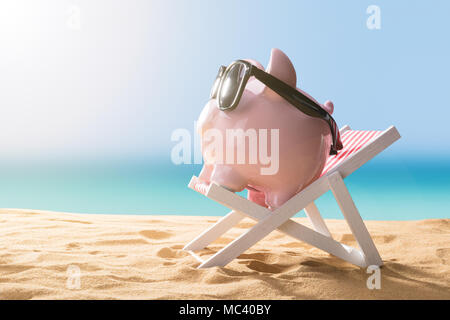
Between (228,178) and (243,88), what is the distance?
18.2 inches

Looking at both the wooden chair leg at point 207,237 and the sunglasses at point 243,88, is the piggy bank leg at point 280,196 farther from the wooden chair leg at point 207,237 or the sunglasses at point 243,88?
the wooden chair leg at point 207,237

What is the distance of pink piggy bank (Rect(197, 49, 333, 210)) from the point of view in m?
2.42

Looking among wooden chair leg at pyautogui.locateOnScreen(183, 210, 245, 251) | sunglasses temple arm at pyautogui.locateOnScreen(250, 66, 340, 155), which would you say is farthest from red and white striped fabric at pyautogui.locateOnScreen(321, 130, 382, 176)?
wooden chair leg at pyautogui.locateOnScreen(183, 210, 245, 251)

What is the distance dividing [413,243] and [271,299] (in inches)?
73.4

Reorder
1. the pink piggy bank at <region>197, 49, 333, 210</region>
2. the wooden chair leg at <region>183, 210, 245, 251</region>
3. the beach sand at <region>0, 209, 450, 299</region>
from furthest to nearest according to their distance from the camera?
1. the wooden chair leg at <region>183, 210, 245, 251</region>
2. the pink piggy bank at <region>197, 49, 333, 210</region>
3. the beach sand at <region>0, 209, 450, 299</region>

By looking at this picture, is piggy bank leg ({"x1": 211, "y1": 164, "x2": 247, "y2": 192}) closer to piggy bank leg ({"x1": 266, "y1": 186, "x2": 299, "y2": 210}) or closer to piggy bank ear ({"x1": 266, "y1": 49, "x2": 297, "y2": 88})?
piggy bank leg ({"x1": 266, "y1": 186, "x2": 299, "y2": 210})

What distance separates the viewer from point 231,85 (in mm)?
2490

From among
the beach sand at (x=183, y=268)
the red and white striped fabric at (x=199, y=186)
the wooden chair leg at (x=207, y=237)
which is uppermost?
the red and white striped fabric at (x=199, y=186)

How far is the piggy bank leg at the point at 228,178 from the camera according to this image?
8.17ft

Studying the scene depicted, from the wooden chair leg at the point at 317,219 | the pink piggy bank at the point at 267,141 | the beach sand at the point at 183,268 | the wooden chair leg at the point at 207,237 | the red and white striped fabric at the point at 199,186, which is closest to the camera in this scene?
the beach sand at the point at 183,268

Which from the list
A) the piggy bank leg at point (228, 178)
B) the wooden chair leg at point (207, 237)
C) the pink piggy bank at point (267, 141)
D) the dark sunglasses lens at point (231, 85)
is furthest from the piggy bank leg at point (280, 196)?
the wooden chair leg at point (207, 237)

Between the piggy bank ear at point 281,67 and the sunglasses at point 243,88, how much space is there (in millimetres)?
37

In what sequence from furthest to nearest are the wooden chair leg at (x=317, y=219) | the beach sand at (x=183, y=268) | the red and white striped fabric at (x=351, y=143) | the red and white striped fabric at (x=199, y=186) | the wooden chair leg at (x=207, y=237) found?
the wooden chair leg at (x=317, y=219), the wooden chair leg at (x=207, y=237), the red and white striped fabric at (x=351, y=143), the red and white striped fabric at (x=199, y=186), the beach sand at (x=183, y=268)
